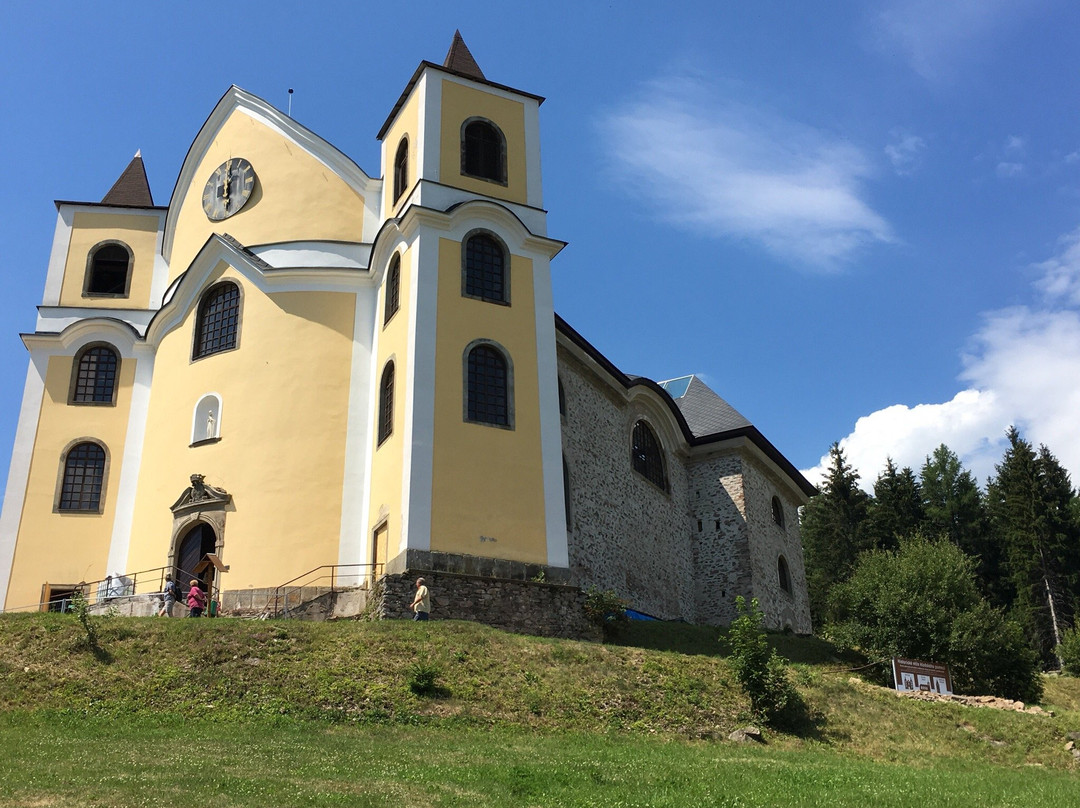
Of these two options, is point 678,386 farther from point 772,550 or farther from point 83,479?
point 83,479

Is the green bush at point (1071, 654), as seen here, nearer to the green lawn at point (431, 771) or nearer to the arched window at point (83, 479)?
the green lawn at point (431, 771)

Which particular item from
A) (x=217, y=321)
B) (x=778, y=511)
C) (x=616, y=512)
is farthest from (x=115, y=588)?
(x=778, y=511)

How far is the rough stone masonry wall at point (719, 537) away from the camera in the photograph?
34062mm

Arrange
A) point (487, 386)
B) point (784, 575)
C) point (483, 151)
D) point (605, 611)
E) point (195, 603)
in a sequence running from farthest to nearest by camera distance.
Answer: point (784, 575), point (483, 151), point (487, 386), point (605, 611), point (195, 603)

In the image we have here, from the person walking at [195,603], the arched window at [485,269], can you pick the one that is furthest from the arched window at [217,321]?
the person walking at [195,603]

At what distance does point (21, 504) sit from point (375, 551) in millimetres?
9887

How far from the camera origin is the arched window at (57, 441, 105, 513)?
87.9ft

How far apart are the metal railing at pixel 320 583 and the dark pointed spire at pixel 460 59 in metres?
12.7

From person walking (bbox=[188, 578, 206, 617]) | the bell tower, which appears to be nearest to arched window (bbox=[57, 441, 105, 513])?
person walking (bbox=[188, 578, 206, 617])

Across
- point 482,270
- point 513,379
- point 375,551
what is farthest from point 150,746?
point 482,270

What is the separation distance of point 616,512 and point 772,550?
29.8 ft

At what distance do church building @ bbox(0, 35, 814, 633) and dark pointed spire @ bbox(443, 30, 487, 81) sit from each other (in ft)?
0.35

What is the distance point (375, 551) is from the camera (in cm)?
2259

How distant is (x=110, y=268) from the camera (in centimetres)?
3020
